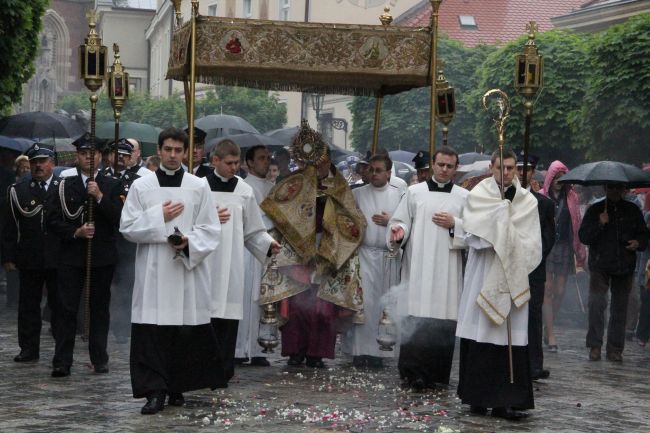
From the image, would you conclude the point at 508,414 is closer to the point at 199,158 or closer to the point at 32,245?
the point at 199,158

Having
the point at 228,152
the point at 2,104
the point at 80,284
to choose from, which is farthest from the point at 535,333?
the point at 2,104

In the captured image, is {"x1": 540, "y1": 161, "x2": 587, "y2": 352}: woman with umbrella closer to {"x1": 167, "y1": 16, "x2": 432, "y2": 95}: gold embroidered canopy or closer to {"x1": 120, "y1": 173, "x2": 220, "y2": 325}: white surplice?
{"x1": 167, "y1": 16, "x2": 432, "y2": 95}: gold embroidered canopy

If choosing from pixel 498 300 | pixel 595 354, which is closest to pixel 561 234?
pixel 595 354

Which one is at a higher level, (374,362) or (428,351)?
(428,351)

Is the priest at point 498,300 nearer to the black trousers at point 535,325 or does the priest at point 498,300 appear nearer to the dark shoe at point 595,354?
the black trousers at point 535,325

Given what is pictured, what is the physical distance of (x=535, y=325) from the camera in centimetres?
1130

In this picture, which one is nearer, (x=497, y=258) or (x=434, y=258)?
(x=497, y=258)

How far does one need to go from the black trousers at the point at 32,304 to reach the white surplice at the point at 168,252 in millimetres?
2669

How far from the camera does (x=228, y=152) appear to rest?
10.8 metres

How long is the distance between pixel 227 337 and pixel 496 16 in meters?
31.9

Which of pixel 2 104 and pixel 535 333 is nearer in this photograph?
pixel 535 333

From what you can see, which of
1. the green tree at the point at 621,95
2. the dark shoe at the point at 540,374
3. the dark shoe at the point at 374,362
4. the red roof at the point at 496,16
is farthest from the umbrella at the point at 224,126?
the red roof at the point at 496,16

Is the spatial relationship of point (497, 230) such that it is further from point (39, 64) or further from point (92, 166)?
point (39, 64)

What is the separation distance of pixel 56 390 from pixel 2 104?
7.94 meters
